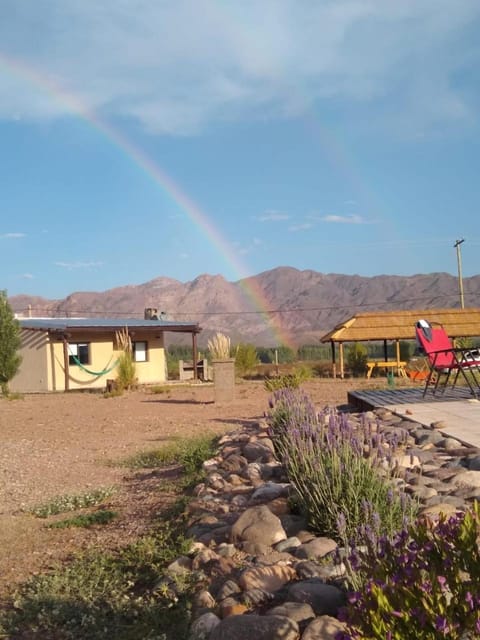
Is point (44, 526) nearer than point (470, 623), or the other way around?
point (470, 623)

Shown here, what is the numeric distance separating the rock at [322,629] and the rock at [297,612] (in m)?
0.12

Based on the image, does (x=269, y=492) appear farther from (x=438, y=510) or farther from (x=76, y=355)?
(x=76, y=355)

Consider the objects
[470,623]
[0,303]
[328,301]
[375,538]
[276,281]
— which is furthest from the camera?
[276,281]

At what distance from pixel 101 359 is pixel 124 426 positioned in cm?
1433

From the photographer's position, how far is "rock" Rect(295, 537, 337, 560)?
3305 mm

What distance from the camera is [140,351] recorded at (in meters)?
26.7

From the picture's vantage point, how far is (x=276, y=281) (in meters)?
139

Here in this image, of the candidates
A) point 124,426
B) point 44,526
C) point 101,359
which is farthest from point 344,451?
point 101,359

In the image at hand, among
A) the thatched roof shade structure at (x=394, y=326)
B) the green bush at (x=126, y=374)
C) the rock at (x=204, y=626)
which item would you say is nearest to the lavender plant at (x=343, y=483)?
the rock at (x=204, y=626)

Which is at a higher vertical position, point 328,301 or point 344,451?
point 328,301

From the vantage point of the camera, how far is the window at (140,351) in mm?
26444

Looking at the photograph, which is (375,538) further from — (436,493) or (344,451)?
(436,493)

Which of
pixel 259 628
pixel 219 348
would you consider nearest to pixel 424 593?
pixel 259 628

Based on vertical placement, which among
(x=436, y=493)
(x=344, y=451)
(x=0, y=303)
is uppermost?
(x=0, y=303)
